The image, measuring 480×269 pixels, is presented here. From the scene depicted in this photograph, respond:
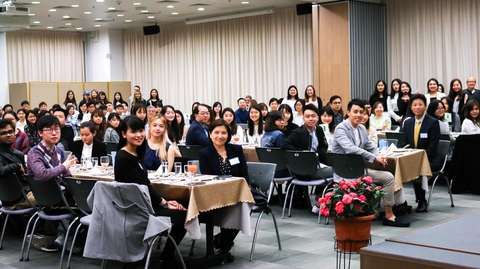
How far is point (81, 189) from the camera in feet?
16.4

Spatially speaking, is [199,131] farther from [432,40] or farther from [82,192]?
[432,40]

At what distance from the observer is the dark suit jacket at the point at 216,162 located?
540 centimetres

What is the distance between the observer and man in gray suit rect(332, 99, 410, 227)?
6.38 meters

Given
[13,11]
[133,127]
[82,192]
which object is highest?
[13,11]

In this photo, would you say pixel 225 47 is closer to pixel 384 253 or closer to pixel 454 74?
pixel 454 74

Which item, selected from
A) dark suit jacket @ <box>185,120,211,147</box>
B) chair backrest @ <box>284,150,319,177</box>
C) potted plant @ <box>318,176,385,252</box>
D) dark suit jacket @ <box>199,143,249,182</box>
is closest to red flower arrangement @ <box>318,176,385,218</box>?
potted plant @ <box>318,176,385,252</box>

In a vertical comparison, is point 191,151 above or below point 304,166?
above

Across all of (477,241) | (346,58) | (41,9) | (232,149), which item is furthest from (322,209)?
(41,9)

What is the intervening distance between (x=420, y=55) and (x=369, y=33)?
1218 millimetres

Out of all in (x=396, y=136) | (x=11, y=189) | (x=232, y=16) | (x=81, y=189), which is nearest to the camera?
(x=81, y=189)

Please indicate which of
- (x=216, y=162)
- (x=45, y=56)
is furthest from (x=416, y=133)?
(x=45, y=56)

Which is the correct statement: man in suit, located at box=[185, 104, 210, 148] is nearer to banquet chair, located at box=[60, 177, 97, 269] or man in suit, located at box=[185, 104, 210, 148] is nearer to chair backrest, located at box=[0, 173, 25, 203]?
chair backrest, located at box=[0, 173, 25, 203]

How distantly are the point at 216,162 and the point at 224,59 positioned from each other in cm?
1280

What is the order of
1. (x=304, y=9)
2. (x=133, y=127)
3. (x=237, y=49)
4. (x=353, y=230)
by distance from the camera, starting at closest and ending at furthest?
(x=353, y=230), (x=133, y=127), (x=304, y=9), (x=237, y=49)
